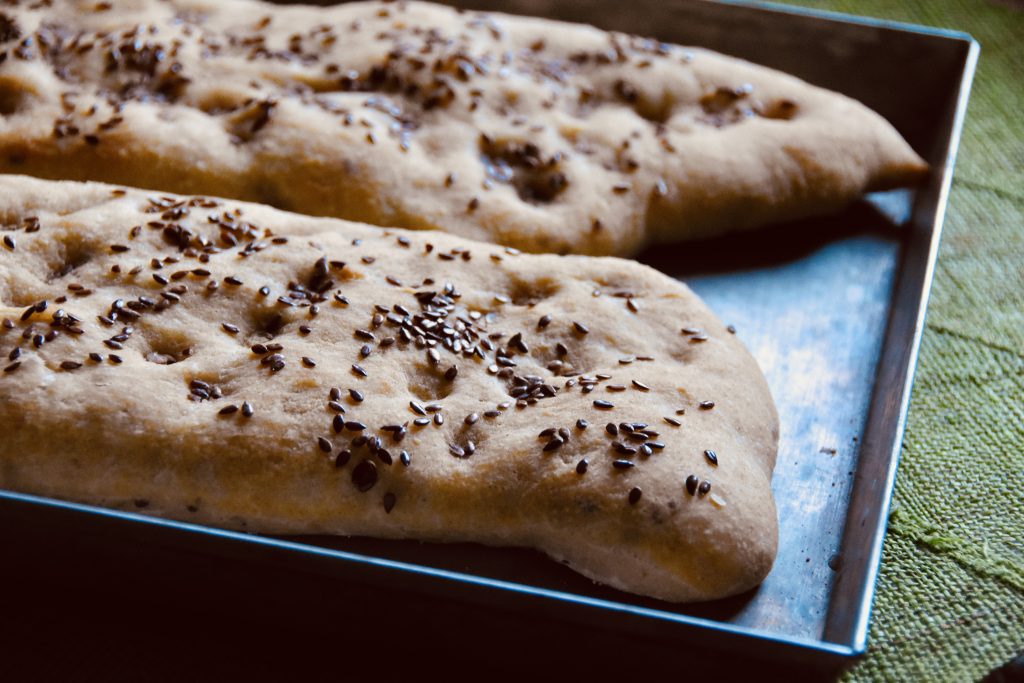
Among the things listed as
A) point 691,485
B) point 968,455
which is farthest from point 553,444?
point 968,455

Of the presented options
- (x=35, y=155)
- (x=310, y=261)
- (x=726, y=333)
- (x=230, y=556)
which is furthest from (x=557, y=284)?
(x=35, y=155)

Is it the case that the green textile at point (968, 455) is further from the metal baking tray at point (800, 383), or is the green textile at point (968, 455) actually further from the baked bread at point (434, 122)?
the baked bread at point (434, 122)

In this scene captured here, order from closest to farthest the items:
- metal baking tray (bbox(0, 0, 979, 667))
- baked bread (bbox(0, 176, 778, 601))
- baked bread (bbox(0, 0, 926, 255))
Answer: metal baking tray (bbox(0, 0, 979, 667))
baked bread (bbox(0, 176, 778, 601))
baked bread (bbox(0, 0, 926, 255))

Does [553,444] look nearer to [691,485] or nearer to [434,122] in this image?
[691,485]

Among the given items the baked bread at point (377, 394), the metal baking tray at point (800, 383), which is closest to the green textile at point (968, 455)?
the metal baking tray at point (800, 383)

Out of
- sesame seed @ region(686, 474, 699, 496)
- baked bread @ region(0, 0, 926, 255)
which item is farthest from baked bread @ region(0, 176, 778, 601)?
baked bread @ region(0, 0, 926, 255)

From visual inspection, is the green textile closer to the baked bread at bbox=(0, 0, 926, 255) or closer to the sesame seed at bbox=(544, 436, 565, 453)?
the baked bread at bbox=(0, 0, 926, 255)

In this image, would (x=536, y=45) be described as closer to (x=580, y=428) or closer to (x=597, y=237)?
(x=597, y=237)
